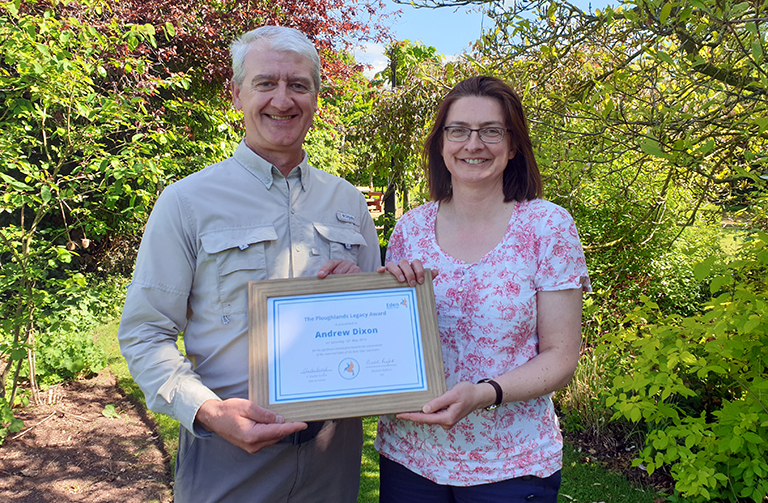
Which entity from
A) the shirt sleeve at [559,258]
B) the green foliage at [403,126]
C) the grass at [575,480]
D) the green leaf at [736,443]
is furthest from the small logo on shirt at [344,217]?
the green foliage at [403,126]

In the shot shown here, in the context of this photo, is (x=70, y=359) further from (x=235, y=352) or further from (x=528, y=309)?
(x=528, y=309)

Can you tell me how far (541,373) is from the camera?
187cm

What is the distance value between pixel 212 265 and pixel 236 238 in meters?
0.14

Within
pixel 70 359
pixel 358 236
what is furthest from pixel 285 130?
pixel 70 359

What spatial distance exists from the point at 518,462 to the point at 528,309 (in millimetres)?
556

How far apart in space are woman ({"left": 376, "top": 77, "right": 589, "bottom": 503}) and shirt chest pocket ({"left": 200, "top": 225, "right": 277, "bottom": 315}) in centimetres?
58

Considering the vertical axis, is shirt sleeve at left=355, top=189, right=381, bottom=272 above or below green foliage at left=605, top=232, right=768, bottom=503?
above

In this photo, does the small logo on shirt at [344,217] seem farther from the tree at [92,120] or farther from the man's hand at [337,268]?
the tree at [92,120]

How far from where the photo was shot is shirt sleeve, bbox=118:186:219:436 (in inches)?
71.6

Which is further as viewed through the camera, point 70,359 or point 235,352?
point 70,359

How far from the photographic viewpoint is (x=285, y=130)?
6.91 feet

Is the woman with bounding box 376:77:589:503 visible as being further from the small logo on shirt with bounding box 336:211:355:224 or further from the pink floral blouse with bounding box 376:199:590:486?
the small logo on shirt with bounding box 336:211:355:224

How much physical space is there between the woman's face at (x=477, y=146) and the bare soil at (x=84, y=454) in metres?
3.25

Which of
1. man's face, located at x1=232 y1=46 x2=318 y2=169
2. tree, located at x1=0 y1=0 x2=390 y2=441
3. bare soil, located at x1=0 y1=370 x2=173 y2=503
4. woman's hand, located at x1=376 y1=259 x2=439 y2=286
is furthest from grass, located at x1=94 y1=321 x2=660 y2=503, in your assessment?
man's face, located at x1=232 y1=46 x2=318 y2=169
